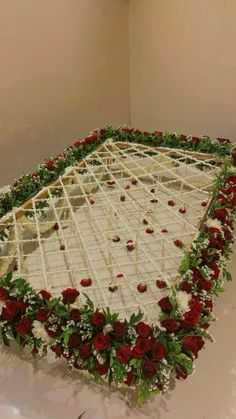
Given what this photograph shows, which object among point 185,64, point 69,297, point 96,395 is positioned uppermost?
point 185,64

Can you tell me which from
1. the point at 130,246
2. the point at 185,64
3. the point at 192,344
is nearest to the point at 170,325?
the point at 192,344

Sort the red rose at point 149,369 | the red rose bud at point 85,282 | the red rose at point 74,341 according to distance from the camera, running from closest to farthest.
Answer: the red rose at point 149,369
the red rose at point 74,341
the red rose bud at point 85,282

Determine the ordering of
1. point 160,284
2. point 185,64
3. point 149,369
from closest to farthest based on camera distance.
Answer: point 149,369 < point 160,284 < point 185,64

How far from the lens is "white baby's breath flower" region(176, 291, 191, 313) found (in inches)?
52.7

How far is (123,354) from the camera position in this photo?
121 centimetres

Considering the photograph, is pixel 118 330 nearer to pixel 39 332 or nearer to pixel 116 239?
pixel 39 332

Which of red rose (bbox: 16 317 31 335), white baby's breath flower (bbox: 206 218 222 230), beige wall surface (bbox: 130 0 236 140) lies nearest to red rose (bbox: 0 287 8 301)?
red rose (bbox: 16 317 31 335)

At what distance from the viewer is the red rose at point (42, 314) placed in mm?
1336

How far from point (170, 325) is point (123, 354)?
189mm

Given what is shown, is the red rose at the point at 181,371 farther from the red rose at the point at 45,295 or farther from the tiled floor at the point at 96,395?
the red rose at the point at 45,295

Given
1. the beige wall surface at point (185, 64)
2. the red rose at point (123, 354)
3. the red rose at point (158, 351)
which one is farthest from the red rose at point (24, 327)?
the beige wall surface at point (185, 64)

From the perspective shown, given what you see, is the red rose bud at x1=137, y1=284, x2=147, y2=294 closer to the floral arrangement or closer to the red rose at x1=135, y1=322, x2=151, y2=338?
the floral arrangement

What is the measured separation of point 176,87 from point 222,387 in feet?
8.01

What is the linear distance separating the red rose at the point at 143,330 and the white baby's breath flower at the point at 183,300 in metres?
0.15
